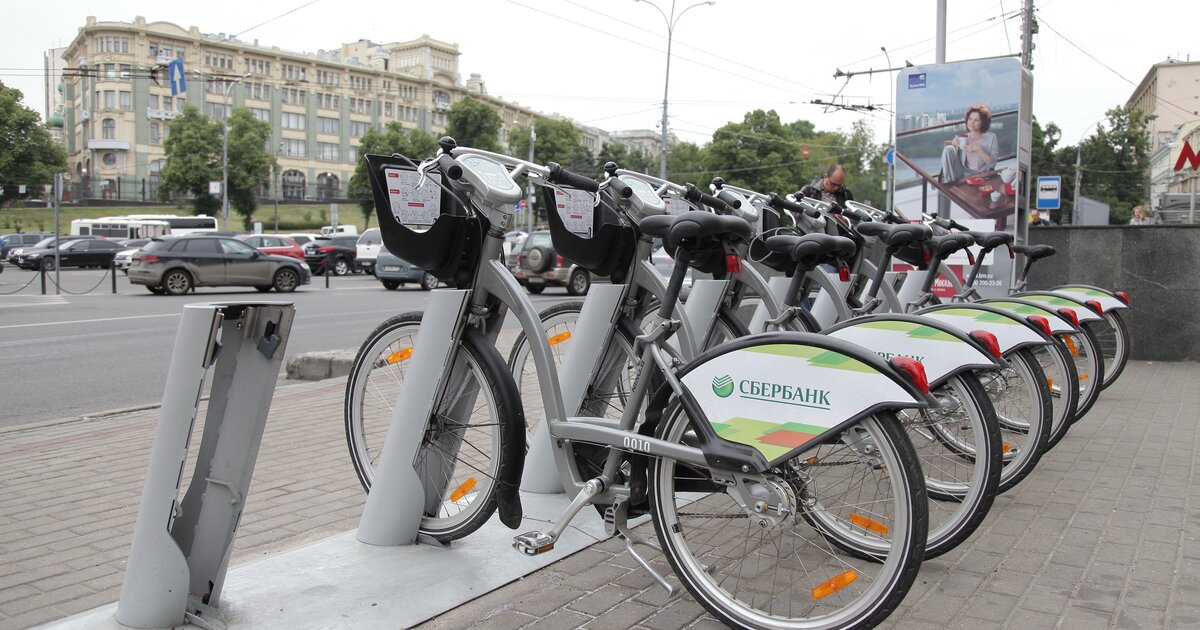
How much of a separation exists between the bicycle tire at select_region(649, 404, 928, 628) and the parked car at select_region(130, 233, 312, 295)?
22.2m

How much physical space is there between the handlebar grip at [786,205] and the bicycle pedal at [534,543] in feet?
9.22

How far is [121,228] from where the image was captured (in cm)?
5138

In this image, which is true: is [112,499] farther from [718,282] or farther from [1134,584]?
[1134,584]

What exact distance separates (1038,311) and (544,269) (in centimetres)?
1843

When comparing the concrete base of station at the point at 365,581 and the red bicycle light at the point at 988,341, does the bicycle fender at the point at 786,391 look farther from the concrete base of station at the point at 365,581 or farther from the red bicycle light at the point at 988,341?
the red bicycle light at the point at 988,341

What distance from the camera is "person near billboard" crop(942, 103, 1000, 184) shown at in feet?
33.2

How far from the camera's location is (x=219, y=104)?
289 feet

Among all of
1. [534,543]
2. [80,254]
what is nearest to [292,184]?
[80,254]

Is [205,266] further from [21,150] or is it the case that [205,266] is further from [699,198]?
[21,150]

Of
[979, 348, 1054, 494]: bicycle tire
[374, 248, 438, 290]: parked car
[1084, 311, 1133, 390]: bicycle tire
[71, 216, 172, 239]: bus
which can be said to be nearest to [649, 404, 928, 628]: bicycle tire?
[979, 348, 1054, 494]: bicycle tire

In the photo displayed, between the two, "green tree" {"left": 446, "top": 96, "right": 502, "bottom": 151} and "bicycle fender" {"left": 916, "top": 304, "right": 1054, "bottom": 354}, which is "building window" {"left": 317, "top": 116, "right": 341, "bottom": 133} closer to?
"green tree" {"left": 446, "top": 96, "right": 502, "bottom": 151}

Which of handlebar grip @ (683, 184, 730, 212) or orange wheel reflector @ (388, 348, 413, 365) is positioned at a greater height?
handlebar grip @ (683, 184, 730, 212)

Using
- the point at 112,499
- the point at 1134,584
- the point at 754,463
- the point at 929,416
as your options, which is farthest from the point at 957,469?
the point at 112,499

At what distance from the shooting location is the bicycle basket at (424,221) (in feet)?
11.2
